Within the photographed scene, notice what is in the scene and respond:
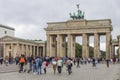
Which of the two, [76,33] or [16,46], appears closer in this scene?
[76,33]

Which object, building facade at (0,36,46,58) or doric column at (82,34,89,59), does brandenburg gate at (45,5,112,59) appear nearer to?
doric column at (82,34,89,59)

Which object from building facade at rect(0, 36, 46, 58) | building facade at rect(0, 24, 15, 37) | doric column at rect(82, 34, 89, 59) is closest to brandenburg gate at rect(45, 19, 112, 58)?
doric column at rect(82, 34, 89, 59)

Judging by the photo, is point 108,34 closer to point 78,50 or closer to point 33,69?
point 78,50

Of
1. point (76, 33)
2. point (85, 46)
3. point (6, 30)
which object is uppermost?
point (6, 30)

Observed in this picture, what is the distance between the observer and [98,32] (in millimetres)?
87875

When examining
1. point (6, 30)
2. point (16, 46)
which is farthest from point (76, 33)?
point (6, 30)

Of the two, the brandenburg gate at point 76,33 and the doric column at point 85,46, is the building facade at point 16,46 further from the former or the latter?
the doric column at point 85,46

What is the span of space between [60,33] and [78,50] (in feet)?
141

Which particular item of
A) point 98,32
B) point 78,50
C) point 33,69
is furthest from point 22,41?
point 33,69

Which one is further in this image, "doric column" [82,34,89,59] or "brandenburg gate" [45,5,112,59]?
"doric column" [82,34,89,59]

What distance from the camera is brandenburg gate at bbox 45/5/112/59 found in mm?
87500

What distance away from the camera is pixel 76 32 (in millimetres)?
91062

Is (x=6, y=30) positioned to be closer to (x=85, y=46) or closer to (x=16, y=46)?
(x=16, y=46)

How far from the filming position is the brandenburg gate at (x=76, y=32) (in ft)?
287
